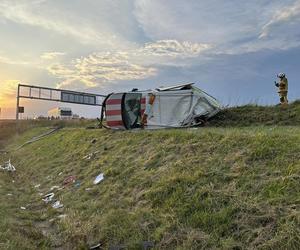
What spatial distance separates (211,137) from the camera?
28.9ft

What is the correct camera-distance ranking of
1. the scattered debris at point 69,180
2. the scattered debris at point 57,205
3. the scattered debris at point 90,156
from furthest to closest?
the scattered debris at point 90,156 < the scattered debris at point 69,180 < the scattered debris at point 57,205

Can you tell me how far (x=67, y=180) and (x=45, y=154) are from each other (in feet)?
24.8

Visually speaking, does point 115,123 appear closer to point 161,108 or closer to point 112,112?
point 112,112

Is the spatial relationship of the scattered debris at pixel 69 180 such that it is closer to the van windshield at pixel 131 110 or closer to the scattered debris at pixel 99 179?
the scattered debris at pixel 99 179

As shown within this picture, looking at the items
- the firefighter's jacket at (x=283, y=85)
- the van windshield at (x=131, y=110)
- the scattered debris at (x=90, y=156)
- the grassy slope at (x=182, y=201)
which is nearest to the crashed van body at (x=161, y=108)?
the van windshield at (x=131, y=110)

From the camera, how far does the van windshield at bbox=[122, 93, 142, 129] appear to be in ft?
51.9

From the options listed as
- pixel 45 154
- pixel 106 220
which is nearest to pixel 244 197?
pixel 106 220

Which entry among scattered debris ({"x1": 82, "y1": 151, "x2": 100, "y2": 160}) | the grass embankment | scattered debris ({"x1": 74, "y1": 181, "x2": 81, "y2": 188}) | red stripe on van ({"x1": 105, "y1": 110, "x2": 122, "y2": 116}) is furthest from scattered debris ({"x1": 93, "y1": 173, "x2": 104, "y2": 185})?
red stripe on van ({"x1": 105, "y1": 110, "x2": 122, "y2": 116})

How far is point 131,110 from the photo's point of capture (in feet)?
52.2

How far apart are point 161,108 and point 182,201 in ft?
30.1

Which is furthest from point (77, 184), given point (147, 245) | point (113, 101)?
point (113, 101)

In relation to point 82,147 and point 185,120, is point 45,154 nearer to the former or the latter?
point 82,147

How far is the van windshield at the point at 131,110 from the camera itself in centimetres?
1582

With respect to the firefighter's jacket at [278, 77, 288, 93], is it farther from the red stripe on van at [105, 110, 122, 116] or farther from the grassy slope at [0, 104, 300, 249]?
the grassy slope at [0, 104, 300, 249]
